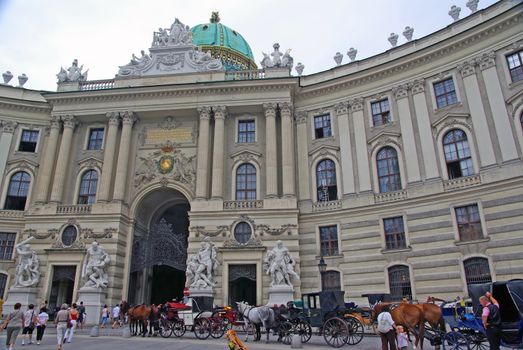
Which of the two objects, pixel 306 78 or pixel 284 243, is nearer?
pixel 284 243

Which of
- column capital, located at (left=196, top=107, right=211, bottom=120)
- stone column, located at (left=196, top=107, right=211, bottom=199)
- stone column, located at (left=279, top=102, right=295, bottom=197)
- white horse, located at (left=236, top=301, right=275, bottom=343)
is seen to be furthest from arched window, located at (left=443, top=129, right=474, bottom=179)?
column capital, located at (left=196, top=107, right=211, bottom=120)

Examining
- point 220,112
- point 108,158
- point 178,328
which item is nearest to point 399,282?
point 178,328

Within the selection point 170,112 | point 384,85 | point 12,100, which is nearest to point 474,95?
point 384,85

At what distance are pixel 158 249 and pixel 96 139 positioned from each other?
11990mm

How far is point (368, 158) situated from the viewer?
29.9m

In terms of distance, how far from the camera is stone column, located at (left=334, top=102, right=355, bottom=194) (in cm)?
3000

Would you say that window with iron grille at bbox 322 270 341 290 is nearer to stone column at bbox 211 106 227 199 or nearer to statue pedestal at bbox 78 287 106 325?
stone column at bbox 211 106 227 199

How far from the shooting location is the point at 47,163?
33000mm

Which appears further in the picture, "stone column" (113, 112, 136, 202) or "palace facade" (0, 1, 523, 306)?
"stone column" (113, 112, 136, 202)

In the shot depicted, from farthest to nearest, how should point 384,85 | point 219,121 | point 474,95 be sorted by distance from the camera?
point 219,121 < point 384,85 < point 474,95

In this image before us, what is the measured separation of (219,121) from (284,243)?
11.7 m

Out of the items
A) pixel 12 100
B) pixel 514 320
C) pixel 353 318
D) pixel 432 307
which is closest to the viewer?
pixel 514 320

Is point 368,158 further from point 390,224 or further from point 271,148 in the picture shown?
point 271,148

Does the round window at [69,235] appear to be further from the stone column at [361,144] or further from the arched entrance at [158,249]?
the stone column at [361,144]
